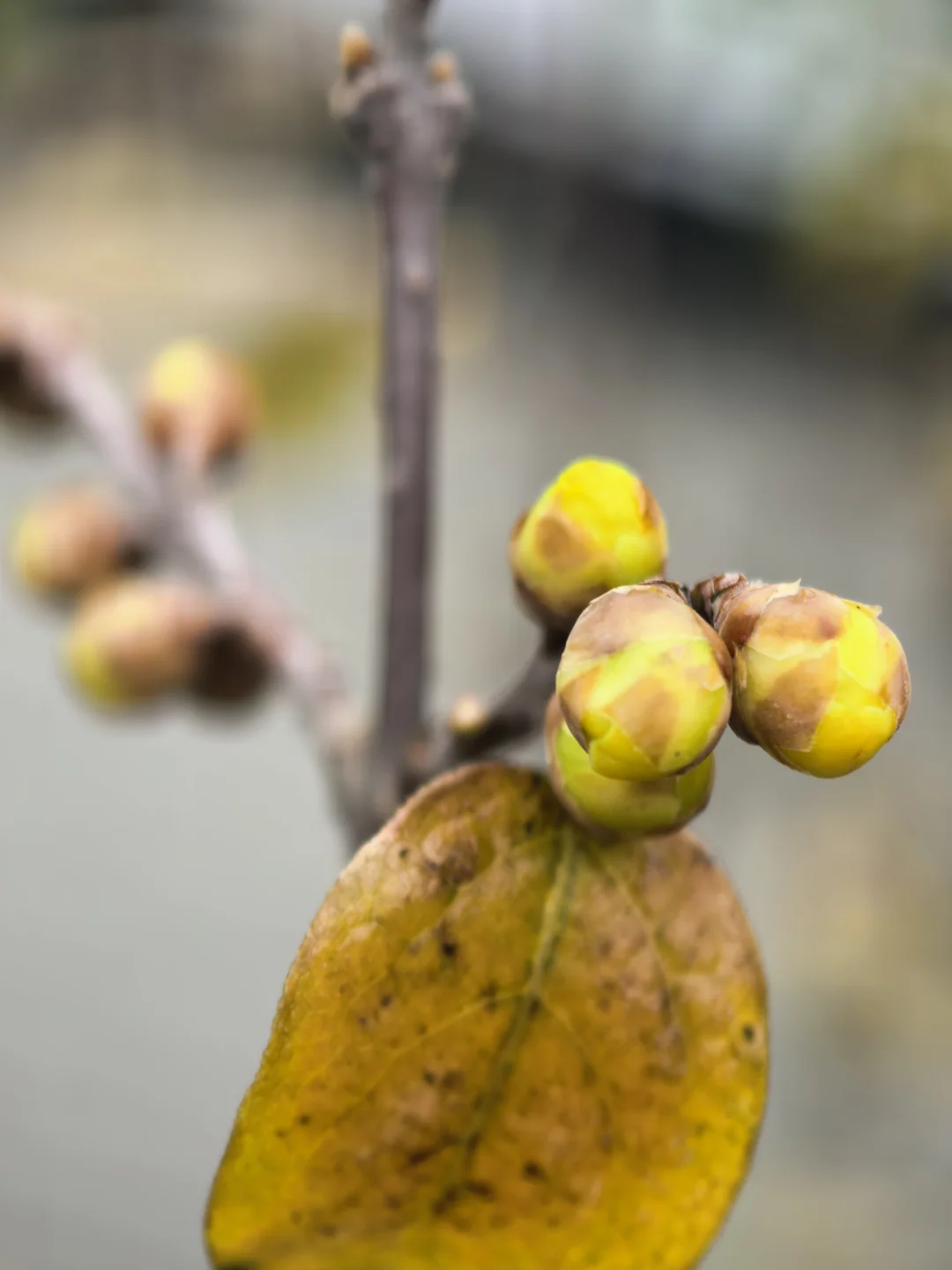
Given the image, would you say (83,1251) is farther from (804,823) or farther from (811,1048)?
(804,823)

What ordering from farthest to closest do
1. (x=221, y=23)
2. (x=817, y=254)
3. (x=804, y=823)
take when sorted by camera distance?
(x=221, y=23) → (x=817, y=254) → (x=804, y=823)

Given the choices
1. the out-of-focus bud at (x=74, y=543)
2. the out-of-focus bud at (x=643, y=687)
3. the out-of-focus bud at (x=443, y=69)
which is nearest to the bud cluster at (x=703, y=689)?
the out-of-focus bud at (x=643, y=687)

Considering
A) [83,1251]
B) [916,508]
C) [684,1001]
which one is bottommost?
[83,1251]

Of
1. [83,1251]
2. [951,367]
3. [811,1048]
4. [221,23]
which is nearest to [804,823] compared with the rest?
[811,1048]

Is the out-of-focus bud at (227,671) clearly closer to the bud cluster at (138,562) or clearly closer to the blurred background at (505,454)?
the bud cluster at (138,562)

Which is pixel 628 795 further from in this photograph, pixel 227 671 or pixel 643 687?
pixel 227 671

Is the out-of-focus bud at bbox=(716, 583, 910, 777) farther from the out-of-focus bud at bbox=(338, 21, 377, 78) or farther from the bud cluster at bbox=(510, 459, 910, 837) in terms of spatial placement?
the out-of-focus bud at bbox=(338, 21, 377, 78)

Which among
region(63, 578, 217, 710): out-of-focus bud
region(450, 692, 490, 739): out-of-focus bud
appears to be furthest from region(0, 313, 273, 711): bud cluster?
region(450, 692, 490, 739): out-of-focus bud
